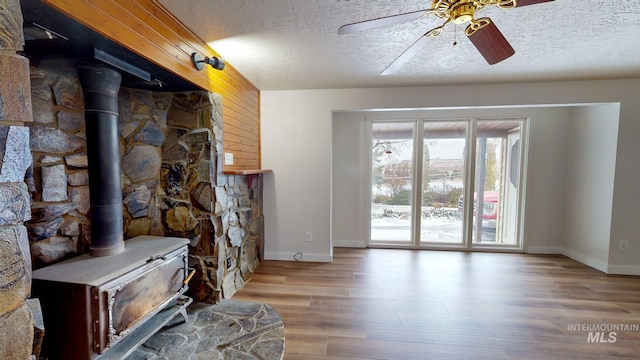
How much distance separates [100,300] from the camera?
1.17 metres

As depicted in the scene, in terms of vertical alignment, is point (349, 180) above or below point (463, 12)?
below

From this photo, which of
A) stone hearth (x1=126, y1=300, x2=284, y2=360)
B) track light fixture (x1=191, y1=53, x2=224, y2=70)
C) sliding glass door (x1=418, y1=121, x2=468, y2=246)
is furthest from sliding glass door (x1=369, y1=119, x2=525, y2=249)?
track light fixture (x1=191, y1=53, x2=224, y2=70)

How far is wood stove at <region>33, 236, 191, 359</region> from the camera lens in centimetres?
116

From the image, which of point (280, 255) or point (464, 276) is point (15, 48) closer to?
point (280, 255)

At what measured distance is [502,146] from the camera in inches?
141

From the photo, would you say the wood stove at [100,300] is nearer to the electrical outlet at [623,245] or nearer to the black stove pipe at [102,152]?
the black stove pipe at [102,152]

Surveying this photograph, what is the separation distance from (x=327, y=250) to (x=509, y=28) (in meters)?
2.88

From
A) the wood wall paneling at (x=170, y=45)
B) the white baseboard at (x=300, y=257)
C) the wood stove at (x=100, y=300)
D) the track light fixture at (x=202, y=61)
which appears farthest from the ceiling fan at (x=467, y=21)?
the white baseboard at (x=300, y=257)

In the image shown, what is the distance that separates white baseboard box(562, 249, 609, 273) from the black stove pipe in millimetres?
5058

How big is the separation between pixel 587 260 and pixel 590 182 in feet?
3.40

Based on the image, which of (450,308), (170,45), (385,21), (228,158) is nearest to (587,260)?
(450,308)

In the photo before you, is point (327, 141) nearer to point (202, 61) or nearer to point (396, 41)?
point (396, 41)

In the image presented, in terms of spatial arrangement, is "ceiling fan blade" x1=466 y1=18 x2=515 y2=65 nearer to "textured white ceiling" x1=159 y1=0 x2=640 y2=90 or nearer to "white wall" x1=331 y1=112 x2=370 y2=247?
"textured white ceiling" x1=159 y1=0 x2=640 y2=90

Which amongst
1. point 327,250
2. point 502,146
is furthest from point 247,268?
point 502,146
